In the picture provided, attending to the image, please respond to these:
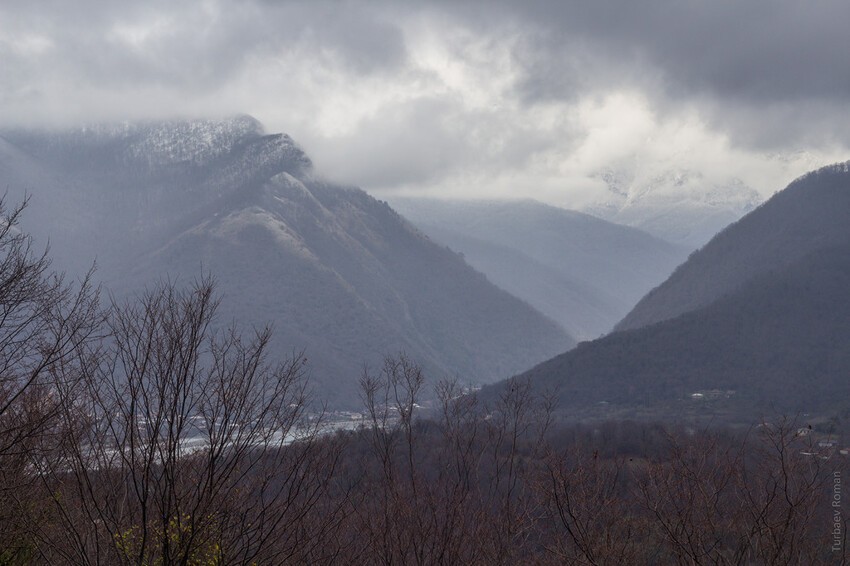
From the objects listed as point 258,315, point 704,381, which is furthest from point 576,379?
point 258,315

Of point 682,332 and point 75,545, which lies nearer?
point 75,545

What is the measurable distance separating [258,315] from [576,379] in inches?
3033

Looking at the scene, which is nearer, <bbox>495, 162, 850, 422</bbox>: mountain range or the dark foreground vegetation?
the dark foreground vegetation

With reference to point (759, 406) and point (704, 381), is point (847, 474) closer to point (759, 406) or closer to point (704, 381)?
point (759, 406)

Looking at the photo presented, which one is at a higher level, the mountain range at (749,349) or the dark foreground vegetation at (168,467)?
the mountain range at (749,349)

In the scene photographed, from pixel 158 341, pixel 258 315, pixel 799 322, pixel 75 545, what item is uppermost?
pixel 258 315

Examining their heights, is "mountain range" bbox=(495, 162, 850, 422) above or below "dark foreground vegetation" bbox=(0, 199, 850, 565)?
above

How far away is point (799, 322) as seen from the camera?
146 metres

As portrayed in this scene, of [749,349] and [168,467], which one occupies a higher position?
[749,349]

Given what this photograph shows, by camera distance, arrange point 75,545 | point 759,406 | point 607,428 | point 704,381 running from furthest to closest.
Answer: point 704,381 < point 759,406 < point 607,428 < point 75,545

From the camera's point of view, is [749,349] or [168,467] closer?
[168,467]

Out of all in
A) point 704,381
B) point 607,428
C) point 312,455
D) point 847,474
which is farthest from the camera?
point 704,381

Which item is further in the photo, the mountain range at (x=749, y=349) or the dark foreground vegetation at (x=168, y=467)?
the mountain range at (x=749, y=349)

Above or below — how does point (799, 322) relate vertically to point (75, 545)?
above
